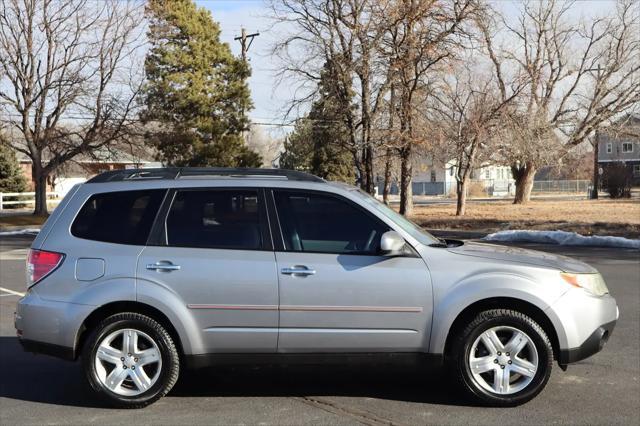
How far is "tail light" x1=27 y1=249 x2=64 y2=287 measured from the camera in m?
5.13

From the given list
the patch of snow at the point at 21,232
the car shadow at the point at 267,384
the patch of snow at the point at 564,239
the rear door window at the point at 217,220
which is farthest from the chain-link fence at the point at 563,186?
the rear door window at the point at 217,220

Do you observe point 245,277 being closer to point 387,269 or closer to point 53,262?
point 387,269

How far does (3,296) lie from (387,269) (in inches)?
308

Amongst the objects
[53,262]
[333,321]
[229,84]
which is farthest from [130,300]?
[229,84]

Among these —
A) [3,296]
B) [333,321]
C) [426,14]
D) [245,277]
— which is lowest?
[3,296]

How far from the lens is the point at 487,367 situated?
505 centimetres

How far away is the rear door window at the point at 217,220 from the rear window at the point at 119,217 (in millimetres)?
177

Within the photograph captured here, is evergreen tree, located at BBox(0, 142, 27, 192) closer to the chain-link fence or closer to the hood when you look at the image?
the hood

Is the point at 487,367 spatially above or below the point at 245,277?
below

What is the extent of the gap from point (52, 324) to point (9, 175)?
169ft

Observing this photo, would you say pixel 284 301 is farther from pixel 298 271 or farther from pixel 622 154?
pixel 622 154

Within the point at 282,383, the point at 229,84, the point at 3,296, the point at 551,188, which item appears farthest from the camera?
the point at 551,188

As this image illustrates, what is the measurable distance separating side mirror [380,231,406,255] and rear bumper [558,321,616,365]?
142 cm

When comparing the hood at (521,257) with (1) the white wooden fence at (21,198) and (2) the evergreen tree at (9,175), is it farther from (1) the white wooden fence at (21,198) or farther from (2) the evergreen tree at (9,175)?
(2) the evergreen tree at (9,175)
